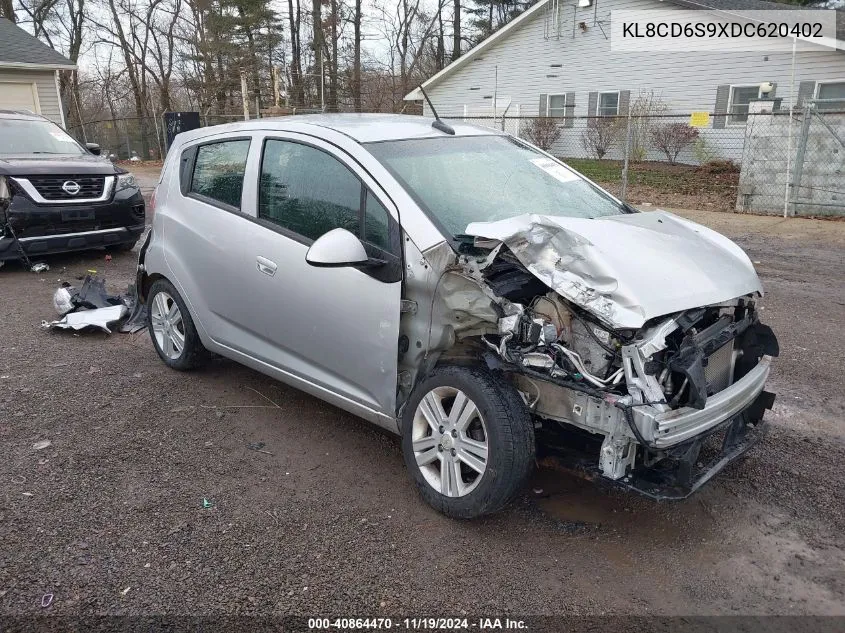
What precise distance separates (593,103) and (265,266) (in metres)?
19.4

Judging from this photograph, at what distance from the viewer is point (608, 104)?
20750mm

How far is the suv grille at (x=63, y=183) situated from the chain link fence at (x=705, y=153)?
2132 mm

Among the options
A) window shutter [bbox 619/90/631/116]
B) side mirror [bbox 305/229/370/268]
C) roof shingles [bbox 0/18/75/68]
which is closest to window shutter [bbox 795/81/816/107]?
window shutter [bbox 619/90/631/116]

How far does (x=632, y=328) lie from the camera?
2.55m

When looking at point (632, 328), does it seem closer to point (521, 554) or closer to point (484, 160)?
point (521, 554)

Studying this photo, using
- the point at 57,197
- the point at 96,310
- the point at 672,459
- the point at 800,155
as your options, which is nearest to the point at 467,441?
the point at 672,459

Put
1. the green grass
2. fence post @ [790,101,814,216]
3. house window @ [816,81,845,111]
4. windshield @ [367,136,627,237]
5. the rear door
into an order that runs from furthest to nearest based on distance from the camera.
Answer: the green grass
house window @ [816,81,845,111]
fence post @ [790,101,814,216]
windshield @ [367,136,627,237]
the rear door

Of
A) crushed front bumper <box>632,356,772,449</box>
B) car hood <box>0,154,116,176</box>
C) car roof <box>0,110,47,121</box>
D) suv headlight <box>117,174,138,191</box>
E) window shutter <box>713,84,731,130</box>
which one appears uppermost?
window shutter <box>713,84,731,130</box>

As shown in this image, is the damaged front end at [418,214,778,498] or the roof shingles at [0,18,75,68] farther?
the roof shingles at [0,18,75,68]

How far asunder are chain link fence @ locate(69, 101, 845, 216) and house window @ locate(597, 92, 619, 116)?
2.53 feet

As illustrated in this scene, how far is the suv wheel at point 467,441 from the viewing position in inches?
109

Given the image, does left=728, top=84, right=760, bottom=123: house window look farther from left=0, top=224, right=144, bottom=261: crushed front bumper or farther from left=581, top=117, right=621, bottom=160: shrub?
left=0, top=224, right=144, bottom=261: crushed front bumper

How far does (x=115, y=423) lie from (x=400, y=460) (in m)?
1.86

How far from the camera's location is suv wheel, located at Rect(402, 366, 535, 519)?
9.08 feet
